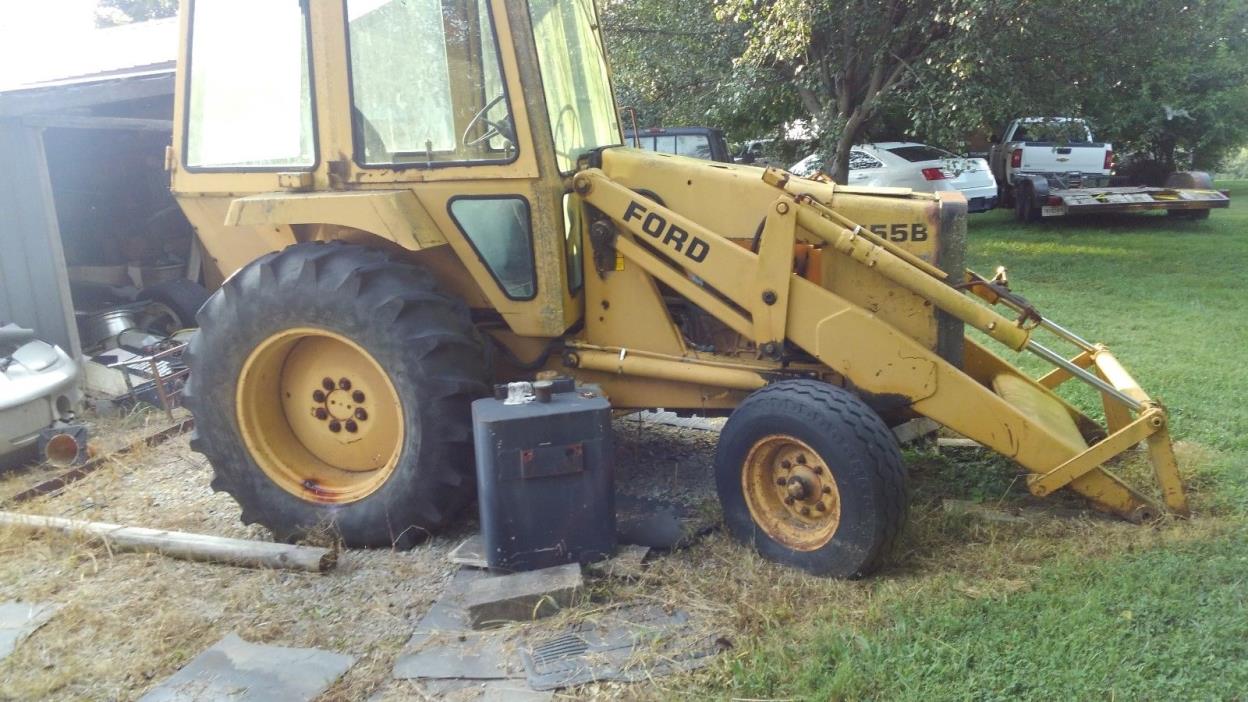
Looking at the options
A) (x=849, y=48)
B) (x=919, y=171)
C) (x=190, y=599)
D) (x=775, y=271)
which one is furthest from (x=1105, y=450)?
(x=919, y=171)

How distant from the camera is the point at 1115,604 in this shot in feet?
10.4

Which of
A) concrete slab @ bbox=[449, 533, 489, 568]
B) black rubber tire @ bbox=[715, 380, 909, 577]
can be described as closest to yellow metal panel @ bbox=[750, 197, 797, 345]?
black rubber tire @ bbox=[715, 380, 909, 577]

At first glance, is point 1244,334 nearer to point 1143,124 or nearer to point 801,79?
point 801,79

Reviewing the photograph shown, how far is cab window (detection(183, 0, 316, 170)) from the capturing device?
13.6ft

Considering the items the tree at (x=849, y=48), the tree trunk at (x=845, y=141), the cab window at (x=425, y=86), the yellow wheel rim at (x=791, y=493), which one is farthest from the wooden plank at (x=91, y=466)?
the tree trunk at (x=845, y=141)

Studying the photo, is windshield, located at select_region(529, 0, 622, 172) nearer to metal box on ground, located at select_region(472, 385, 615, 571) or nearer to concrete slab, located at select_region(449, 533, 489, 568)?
metal box on ground, located at select_region(472, 385, 615, 571)

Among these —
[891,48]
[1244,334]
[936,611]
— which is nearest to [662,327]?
[936,611]

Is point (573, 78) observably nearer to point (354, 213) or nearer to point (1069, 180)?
point (354, 213)

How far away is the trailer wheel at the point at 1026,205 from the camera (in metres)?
15.1

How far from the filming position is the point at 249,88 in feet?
14.0

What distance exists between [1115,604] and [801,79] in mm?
9342

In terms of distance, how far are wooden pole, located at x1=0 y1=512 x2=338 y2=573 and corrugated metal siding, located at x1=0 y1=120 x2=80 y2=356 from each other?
9.97 feet

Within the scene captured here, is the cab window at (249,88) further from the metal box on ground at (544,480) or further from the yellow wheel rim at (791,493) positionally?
the yellow wheel rim at (791,493)

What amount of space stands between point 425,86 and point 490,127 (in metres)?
0.34
